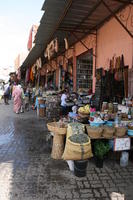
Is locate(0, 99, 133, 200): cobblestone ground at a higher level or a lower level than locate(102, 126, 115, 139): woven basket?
lower

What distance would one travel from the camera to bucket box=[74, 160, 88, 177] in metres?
3.42

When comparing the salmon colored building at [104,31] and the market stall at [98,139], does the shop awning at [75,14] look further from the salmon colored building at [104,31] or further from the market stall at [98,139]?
the market stall at [98,139]

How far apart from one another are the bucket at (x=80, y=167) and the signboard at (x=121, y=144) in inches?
30.8

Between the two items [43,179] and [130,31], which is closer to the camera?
[43,179]

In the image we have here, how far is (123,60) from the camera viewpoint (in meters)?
5.38

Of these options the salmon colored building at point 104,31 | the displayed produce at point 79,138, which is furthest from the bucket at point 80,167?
the salmon colored building at point 104,31

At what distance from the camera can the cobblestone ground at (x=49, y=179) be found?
2939mm

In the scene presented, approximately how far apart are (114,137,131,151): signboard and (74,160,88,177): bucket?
783 mm

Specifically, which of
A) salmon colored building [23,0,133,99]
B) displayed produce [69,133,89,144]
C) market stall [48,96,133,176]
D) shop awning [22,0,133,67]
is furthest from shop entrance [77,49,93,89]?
displayed produce [69,133,89,144]

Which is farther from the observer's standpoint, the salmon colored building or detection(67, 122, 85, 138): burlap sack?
the salmon colored building

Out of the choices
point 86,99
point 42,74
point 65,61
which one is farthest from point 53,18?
point 42,74

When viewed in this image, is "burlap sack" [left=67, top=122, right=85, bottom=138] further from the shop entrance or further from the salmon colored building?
the shop entrance

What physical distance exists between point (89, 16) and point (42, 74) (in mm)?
13080

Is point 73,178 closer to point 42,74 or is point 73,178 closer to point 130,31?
point 130,31
